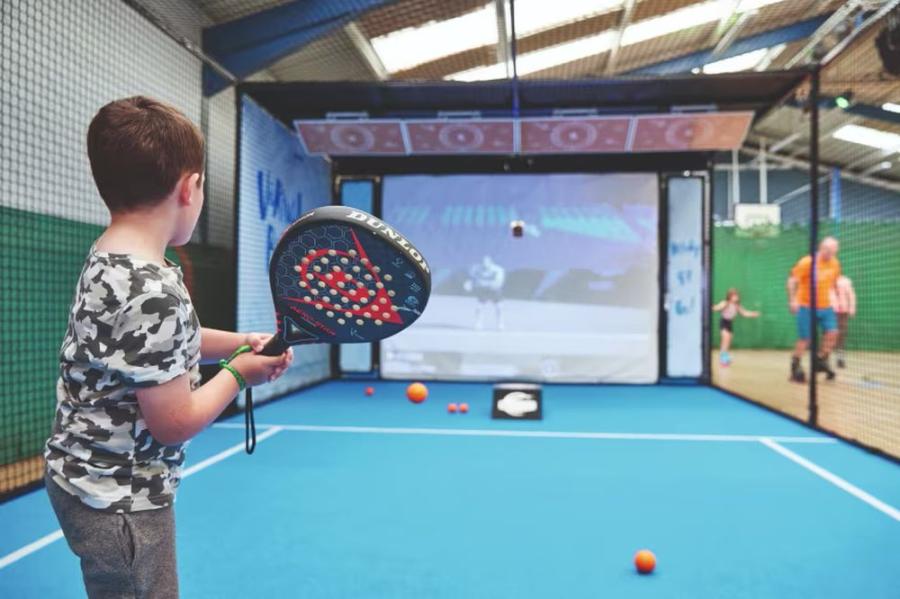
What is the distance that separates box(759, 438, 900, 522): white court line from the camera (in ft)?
9.33

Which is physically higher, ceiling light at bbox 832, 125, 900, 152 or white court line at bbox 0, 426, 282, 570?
ceiling light at bbox 832, 125, 900, 152

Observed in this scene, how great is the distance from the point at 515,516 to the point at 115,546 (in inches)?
78.4

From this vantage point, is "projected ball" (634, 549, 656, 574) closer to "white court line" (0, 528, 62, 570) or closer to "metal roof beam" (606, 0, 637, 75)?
"white court line" (0, 528, 62, 570)

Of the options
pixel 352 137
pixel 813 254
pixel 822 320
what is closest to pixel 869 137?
pixel 822 320

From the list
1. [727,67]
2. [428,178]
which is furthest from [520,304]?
[727,67]

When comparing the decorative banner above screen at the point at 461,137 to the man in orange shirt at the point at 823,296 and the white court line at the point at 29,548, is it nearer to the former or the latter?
the man in orange shirt at the point at 823,296

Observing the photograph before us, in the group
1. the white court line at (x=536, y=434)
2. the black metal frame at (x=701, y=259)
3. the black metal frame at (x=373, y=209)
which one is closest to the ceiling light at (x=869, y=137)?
the black metal frame at (x=701, y=259)

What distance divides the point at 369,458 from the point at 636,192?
4969mm

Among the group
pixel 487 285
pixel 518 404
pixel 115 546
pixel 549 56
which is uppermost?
pixel 549 56

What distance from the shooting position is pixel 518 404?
4.98 meters

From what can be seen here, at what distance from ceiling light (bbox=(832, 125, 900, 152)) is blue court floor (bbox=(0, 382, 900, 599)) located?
11123 mm

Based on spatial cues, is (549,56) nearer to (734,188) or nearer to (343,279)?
(734,188)

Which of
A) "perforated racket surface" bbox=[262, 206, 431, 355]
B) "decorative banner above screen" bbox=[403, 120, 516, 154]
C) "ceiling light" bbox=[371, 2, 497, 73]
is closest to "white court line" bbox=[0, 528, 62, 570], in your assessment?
"perforated racket surface" bbox=[262, 206, 431, 355]

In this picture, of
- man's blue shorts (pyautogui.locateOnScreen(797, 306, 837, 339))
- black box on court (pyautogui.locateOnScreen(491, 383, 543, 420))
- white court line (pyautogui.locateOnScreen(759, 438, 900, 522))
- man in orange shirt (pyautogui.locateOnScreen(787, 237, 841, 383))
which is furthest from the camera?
man's blue shorts (pyautogui.locateOnScreen(797, 306, 837, 339))
